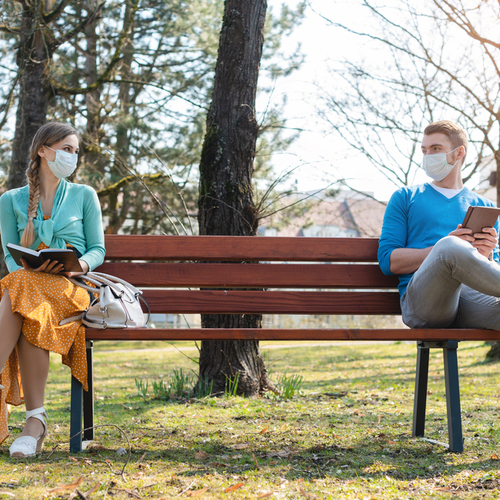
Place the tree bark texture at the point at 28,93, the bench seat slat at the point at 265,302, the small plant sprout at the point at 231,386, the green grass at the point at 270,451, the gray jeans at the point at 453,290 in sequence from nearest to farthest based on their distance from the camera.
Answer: the green grass at the point at 270,451
the gray jeans at the point at 453,290
the bench seat slat at the point at 265,302
the small plant sprout at the point at 231,386
the tree bark texture at the point at 28,93

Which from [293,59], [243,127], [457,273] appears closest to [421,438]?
[457,273]

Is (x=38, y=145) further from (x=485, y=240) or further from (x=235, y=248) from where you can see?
(x=485, y=240)

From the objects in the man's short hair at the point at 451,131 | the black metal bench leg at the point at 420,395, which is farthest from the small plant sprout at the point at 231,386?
the man's short hair at the point at 451,131

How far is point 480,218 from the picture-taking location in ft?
8.77

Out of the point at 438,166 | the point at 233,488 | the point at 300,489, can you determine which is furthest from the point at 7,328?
the point at 438,166

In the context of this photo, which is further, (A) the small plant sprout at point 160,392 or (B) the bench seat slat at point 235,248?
(A) the small plant sprout at point 160,392

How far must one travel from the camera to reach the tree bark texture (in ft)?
25.1

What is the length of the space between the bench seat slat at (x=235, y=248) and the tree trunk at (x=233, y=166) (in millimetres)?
958

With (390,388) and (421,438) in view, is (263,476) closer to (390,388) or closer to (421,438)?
(421,438)

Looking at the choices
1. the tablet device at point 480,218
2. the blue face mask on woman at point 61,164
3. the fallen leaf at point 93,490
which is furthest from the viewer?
the blue face mask on woman at point 61,164

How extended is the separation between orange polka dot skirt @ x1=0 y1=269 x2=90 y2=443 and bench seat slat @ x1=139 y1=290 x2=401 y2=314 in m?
0.55

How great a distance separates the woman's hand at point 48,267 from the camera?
2.53 meters

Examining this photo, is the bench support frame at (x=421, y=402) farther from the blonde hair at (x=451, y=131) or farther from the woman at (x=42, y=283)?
the blonde hair at (x=451, y=131)

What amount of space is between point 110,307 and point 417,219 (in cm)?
→ 169
